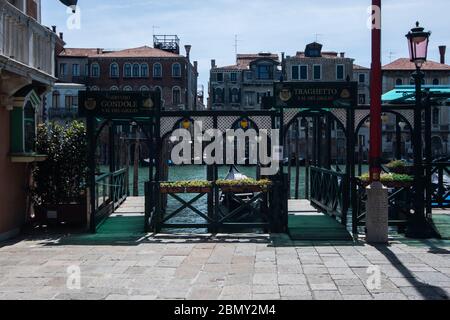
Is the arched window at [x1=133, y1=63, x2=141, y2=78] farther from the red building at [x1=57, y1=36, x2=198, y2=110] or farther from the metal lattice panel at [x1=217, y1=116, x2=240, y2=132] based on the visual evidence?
the metal lattice panel at [x1=217, y1=116, x2=240, y2=132]

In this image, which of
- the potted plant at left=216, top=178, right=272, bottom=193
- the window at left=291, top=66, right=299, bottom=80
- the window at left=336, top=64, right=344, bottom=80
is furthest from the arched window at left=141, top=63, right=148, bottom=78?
the potted plant at left=216, top=178, right=272, bottom=193

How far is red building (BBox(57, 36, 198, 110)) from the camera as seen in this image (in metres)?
57.4

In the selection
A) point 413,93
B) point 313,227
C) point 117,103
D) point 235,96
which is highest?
point 235,96

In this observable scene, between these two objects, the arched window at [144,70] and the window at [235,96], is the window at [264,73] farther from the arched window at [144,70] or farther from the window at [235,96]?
the arched window at [144,70]

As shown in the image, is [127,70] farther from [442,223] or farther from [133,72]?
[442,223]

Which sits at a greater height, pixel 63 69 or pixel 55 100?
pixel 63 69

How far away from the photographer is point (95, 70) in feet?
191

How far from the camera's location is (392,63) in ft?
197

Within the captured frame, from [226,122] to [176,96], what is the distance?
1881 inches

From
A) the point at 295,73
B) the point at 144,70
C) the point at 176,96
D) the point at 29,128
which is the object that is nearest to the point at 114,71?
the point at 144,70

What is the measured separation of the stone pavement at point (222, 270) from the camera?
6.13 m

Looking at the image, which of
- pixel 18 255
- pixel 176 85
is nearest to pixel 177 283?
pixel 18 255

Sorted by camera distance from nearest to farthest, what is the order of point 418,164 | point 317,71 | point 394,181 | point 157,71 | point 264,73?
point 418,164
point 394,181
point 157,71
point 317,71
point 264,73
